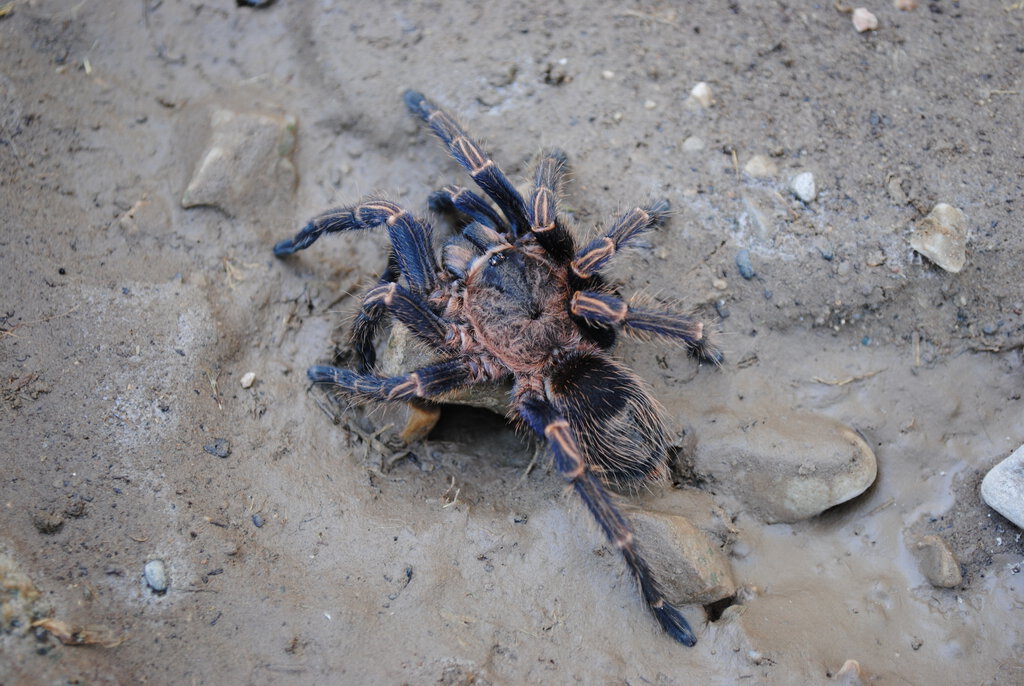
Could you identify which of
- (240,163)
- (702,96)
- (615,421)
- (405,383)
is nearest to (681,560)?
(615,421)

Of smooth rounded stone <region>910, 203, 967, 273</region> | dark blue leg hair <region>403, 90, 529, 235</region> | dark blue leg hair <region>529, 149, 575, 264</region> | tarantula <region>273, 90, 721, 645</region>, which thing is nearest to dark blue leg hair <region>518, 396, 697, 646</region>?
tarantula <region>273, 90, 721, 645</region>

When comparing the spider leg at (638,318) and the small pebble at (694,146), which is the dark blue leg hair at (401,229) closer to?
the spider leg at (638,318)

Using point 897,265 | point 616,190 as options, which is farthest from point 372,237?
point 897,265

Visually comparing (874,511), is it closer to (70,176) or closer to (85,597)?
(85,597)

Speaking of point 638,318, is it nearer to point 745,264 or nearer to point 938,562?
point 745,264

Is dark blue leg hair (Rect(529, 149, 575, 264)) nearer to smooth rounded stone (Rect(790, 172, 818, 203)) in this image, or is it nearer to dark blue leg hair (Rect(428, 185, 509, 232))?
dark blue leg hair (Rect(428, 185, 509, 232))
